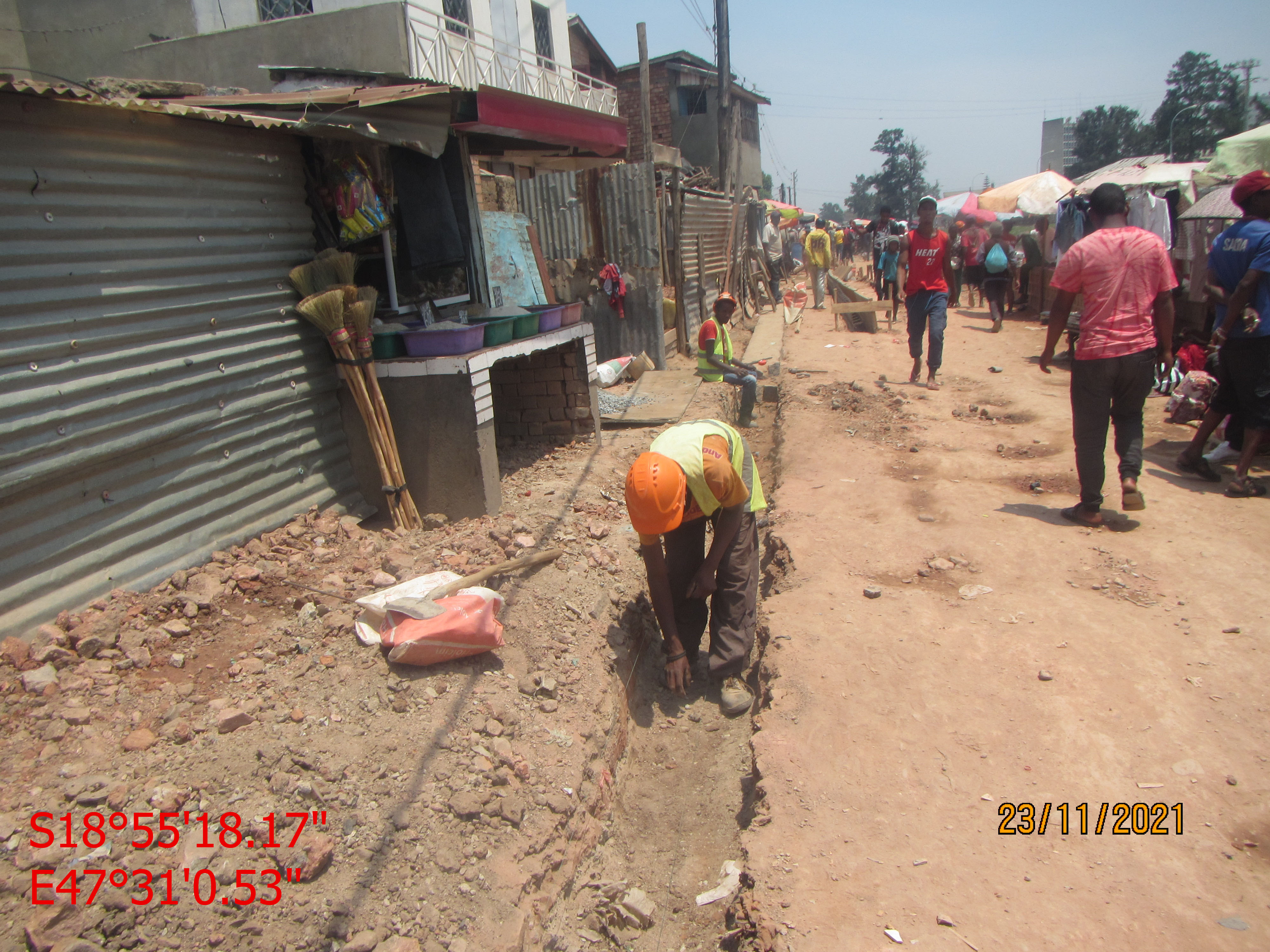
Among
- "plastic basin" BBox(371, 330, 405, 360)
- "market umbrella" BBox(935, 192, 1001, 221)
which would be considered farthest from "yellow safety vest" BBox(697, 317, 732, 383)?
"market umbrella" BBox(935, 192, 1001, 221)

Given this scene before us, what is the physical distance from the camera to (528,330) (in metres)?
5.60

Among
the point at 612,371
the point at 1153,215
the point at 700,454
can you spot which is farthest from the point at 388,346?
the point at 1153,215

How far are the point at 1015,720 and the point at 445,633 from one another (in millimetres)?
2240

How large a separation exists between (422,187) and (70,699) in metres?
4.12

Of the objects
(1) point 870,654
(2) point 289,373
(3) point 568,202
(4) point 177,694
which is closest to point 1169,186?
(3) point 568,202

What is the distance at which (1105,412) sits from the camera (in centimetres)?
448

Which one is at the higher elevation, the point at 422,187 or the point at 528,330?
the point at 422,187

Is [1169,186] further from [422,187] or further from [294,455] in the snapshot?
[294,455]

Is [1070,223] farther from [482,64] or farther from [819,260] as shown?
[482,64]

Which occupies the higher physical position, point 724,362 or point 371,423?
point 371,423

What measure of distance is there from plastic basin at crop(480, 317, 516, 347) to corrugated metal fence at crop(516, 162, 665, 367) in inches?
192

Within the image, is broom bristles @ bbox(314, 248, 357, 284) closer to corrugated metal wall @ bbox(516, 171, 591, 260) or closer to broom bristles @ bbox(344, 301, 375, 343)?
broom bristles @ bbox(344, 301, 375, 343)

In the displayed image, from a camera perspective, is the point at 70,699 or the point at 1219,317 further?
the point at 1219,317

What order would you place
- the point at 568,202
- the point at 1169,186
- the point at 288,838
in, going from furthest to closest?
the point at 1169,186
the point at 568,202
the point at 288,838
